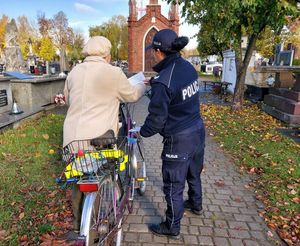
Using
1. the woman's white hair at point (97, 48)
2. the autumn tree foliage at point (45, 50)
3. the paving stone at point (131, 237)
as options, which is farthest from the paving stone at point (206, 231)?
the autumn tree foliage at point (45, 50)

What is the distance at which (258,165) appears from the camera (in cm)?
518

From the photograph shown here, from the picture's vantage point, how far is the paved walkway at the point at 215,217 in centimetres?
307

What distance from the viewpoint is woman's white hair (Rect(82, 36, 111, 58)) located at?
2.47 metres

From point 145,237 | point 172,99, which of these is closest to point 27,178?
point 145,237

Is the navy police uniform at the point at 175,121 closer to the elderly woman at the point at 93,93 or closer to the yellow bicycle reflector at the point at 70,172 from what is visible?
the elderly woman at the point at 93,93

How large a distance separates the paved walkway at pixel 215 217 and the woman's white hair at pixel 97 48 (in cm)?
199

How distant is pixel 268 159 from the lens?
5.44 m

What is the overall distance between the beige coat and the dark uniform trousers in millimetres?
683

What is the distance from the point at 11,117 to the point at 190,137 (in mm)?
6218

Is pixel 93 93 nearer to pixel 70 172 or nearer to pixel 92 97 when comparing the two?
pixel 92 97

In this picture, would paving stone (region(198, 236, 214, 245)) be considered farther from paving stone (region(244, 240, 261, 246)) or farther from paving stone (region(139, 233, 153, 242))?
paving stone (region(139, 233, 153, 242))

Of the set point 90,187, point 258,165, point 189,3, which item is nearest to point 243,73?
point 189,3

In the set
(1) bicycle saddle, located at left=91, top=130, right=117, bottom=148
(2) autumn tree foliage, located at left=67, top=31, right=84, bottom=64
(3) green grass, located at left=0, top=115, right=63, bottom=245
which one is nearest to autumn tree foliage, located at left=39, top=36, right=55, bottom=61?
(2) autumn tree foliage, located at left=67, top=31, right=84, bottom=64

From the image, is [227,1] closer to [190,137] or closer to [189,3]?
[189,3]
